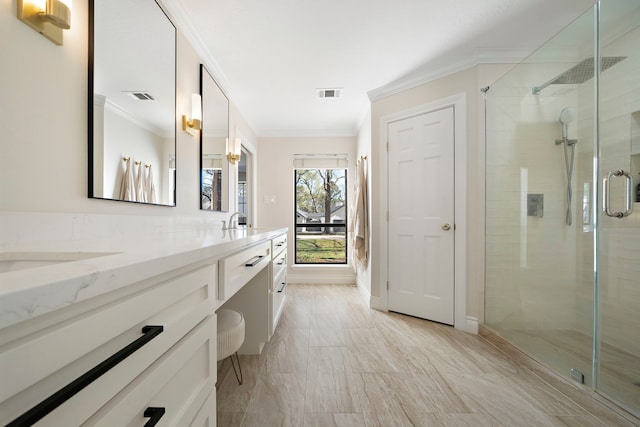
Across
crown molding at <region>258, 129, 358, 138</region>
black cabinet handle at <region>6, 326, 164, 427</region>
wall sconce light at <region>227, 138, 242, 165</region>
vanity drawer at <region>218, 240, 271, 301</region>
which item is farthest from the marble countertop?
crown molding at <region>258, 129, 358, 138</region>

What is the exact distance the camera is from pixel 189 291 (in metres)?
0.72

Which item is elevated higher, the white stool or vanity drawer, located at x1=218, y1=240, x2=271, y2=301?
vanity drawer, located at x1=218, y1=240, x2=271, y2=301

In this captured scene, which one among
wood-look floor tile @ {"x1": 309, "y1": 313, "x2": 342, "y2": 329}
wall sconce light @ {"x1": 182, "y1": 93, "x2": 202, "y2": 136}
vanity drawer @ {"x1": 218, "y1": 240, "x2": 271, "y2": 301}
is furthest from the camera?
wood-look floor tile @ {"x1": 309, "y1": 313, "x2": 342, "y2": 329}

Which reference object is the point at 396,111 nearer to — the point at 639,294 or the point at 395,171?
the point at 395,171

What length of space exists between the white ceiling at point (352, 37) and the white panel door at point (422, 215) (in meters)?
0.51

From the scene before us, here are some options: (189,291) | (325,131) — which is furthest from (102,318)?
(325,131)

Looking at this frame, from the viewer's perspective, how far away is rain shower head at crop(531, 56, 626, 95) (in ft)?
5.19

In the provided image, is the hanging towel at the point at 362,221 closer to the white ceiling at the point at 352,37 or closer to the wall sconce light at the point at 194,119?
the white ceiling at the point at 352,37

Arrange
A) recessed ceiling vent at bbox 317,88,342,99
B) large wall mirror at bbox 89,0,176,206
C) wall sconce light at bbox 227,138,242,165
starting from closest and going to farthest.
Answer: large wall mirror at bbox 89,0,176,206
wall sconce light at bbox 227,138,242,165
recessed ceiling vent at bbox 317,88,342,99

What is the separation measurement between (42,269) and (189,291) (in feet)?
1.19

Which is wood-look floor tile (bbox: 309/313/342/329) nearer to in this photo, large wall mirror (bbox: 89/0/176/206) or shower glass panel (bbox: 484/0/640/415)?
shower glass panel (bbox: 484/0/640/415)

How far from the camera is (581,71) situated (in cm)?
171

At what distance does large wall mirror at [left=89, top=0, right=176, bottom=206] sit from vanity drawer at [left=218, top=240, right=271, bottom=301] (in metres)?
0.65

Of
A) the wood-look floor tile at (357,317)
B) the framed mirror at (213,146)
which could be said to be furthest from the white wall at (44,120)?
the wood-look floor tile at (357,317)
